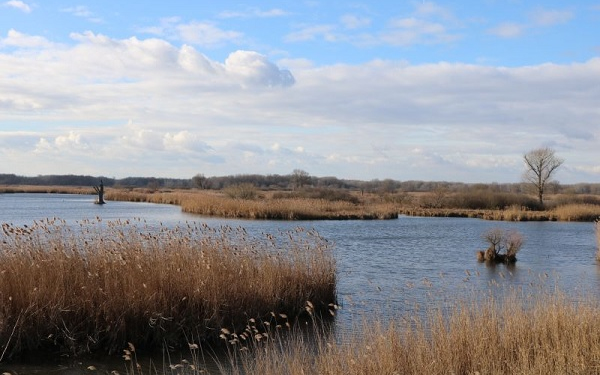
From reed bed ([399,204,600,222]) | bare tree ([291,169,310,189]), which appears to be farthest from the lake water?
bare tree ([291,169,310,189])

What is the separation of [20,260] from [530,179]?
196ft

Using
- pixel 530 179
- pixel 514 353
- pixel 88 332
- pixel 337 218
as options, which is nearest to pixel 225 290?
pixel 88 332

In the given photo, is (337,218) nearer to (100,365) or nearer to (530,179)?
(530,179)

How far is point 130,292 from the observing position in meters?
9.23

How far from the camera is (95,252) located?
10523 mm

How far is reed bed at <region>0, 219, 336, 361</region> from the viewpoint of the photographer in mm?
8742

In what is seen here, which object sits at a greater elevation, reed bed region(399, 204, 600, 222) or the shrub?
reed bed region(399, 204, 600, 222)

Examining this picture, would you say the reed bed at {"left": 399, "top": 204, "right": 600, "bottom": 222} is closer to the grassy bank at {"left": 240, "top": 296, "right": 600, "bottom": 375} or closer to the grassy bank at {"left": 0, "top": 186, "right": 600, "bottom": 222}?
the grassy bank at {"left": 0, "top": 186, "right": 600, "bottom": 222}

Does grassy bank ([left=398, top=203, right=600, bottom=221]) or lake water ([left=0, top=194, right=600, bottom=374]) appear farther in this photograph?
grassy bank ([left=398, top=203, right=600, bottom=221])

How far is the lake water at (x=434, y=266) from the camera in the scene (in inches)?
490

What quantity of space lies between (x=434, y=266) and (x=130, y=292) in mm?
12383

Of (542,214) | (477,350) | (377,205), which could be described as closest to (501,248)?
(477,350)

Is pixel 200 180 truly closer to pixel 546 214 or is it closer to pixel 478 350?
pixel 546 214

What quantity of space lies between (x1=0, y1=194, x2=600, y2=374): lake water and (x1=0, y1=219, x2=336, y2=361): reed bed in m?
1.75
